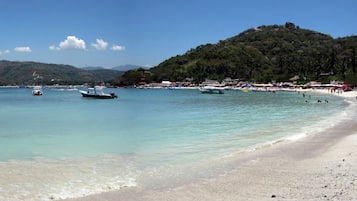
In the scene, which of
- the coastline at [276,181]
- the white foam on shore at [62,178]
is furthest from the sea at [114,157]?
the coastline at [276,181]

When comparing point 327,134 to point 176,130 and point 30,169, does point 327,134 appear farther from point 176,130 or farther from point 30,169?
point 30,169

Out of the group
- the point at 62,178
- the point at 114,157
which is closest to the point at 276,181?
the point at 62,178

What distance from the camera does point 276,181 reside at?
30.5 feet

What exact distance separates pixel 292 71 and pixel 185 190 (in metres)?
144

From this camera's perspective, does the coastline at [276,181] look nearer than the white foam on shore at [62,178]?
Yes

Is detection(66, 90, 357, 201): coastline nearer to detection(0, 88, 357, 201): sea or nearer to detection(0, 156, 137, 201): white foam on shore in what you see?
detection(0, 88, 357, 201): sea

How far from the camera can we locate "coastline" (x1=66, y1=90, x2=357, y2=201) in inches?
318

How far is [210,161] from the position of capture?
12.5 meters

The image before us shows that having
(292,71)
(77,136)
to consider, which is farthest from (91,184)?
(292,71)

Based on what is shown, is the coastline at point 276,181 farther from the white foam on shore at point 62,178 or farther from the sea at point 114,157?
the white foam on shore at point 62,178

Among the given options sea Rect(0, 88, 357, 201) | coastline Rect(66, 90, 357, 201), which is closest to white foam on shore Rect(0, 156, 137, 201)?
sea Rect(0, 88, 357, 201)

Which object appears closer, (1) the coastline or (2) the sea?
(1) the coastline

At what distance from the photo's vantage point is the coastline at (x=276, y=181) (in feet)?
26.5

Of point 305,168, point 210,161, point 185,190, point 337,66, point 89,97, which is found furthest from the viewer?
point 337,66
